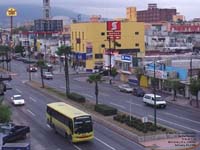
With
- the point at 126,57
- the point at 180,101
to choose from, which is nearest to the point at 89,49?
the point at 126,57

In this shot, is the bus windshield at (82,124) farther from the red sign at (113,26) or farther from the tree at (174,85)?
the red sign at (113,26)

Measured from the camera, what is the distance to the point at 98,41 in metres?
113

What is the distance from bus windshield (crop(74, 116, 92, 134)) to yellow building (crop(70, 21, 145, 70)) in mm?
71322

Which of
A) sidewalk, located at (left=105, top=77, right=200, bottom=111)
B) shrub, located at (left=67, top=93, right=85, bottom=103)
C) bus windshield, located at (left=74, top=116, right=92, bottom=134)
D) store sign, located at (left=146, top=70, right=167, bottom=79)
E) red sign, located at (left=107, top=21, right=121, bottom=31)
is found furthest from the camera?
red sign, located at (left=107, top=21, right=121, bottom=31)

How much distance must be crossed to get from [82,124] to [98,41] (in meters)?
77.0

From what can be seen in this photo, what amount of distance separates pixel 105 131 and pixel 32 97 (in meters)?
25.3

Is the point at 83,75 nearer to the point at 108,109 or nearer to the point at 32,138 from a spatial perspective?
the point at 108,109

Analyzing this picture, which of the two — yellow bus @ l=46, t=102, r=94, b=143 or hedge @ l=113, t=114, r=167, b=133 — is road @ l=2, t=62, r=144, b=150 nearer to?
yellow bus @ l=46, t=102, r=94, b=143

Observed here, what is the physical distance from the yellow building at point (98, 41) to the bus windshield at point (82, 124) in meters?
71.3

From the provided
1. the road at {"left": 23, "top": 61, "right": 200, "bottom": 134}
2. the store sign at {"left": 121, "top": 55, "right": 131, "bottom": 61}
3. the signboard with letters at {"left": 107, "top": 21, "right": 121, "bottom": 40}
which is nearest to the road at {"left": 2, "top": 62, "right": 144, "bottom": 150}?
the road at {"left": 23, "top": 61, "right": 200, "bottom": 134}

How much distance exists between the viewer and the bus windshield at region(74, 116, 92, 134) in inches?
1444

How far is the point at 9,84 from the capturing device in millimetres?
83938

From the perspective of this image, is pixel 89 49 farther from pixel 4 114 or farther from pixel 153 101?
pixel 4 114

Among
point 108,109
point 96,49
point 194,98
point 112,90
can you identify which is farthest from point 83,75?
point 108,109
